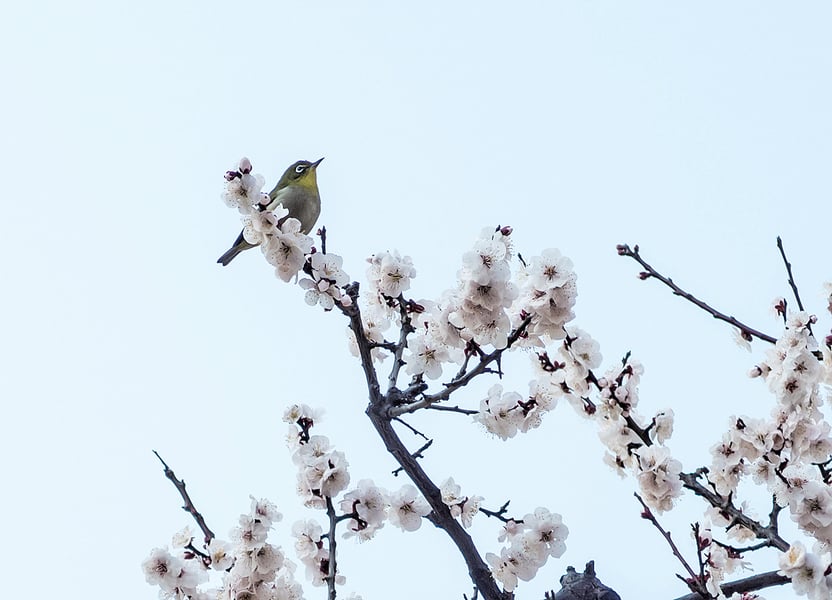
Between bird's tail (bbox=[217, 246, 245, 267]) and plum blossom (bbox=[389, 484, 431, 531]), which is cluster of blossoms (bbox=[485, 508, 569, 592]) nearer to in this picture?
plum blossom (bbox=[389, 484, 431, 531])

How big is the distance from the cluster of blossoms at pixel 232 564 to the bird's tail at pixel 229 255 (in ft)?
12.4

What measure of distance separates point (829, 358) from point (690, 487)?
69cm

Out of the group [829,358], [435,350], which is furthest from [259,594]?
[829,358]

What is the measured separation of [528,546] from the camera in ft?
11.3

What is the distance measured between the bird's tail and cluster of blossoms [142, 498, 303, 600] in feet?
12.4

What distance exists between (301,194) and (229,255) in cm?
96

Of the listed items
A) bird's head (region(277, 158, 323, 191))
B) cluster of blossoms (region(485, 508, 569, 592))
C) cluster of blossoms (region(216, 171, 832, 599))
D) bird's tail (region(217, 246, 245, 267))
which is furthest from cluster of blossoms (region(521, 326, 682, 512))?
bird's head (region(277, 158, 323, 191))

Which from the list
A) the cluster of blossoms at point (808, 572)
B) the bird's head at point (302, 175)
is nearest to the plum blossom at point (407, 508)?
the cluster of blossoms at point (808, 572)

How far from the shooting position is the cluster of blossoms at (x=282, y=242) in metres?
2.84

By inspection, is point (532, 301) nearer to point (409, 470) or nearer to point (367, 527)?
point (409, 470)

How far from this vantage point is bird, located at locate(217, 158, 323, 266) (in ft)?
24.5

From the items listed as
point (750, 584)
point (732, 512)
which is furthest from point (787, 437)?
point (750, 584)

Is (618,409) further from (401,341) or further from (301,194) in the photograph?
(301,194)

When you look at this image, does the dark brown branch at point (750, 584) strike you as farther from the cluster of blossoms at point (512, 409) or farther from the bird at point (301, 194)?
the bird at point (301, 194)
